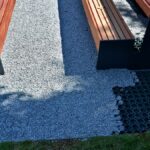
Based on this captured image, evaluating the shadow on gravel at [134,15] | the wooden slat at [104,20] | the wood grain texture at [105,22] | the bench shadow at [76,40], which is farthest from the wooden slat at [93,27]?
the shadow on gravel at [134,15]

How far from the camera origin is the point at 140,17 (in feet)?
20.9

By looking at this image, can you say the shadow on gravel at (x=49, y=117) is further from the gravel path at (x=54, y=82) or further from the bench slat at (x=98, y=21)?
the bench slat at (x=98, y=21)

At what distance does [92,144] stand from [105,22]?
252cm

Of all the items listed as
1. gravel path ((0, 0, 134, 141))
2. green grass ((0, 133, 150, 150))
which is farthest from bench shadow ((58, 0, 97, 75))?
green grass ((0, 133, 150, 150))

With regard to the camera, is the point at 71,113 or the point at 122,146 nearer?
the point at 122,146

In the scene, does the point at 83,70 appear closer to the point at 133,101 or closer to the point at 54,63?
the point at 54,63

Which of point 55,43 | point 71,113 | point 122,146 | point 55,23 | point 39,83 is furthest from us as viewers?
point 55,23

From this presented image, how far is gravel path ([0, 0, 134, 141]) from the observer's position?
3.97 m

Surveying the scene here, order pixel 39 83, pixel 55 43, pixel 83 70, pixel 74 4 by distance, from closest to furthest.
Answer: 1. pixel 39 83
2. pixel 83 70
3. pixel 55 43
4. pixel 74 4

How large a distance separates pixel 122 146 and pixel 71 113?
94 cm

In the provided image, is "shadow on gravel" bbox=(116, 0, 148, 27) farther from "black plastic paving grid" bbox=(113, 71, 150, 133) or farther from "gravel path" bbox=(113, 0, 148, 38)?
"black plastic paving grid" bbox=(113, 71, 150, 133)

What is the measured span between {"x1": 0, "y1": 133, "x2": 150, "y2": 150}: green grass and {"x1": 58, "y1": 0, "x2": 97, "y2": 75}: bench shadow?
5.06 feet

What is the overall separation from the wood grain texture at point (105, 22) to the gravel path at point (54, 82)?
1.80ft

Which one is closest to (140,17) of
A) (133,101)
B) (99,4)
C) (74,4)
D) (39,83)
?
(99,4)
